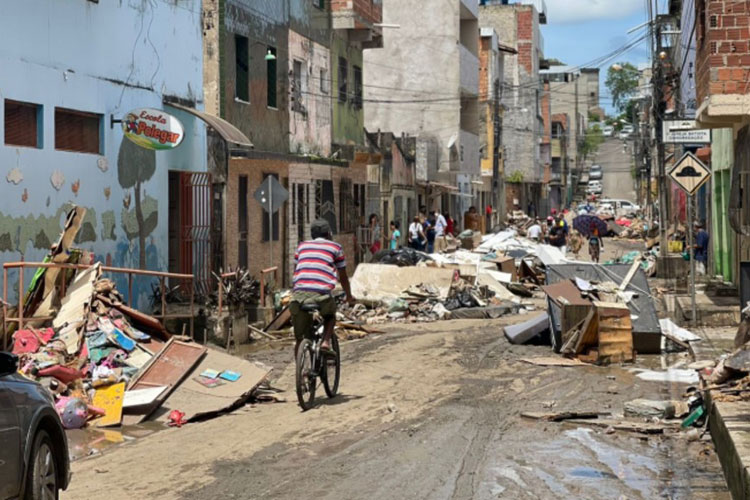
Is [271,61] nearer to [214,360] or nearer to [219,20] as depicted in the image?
[219,20]

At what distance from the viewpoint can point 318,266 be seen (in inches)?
484

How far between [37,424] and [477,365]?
9660mm

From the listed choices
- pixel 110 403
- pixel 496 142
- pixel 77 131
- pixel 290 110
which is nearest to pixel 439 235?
pixel 290 110

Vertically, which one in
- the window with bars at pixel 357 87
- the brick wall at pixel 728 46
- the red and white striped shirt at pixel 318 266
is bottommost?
the red and white striped shirt at pixel 318 266

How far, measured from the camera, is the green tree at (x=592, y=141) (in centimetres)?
14619

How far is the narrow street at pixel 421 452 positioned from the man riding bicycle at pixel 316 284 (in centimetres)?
83

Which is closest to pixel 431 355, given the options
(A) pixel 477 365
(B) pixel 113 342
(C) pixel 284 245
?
(A) pixel 477 365

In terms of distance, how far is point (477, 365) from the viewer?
16.3 metres

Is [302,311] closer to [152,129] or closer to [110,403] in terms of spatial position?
[110,403]

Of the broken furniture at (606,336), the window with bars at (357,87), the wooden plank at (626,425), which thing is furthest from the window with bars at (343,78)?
the wooden plank at (626,425)

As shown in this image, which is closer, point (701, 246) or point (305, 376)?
point (305, 376)

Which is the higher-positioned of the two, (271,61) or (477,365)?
(271,61)

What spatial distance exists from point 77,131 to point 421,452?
10346 millimetres

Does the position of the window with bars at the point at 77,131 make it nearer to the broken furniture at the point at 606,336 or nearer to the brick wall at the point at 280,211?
the brick wall at the point at 280,211
